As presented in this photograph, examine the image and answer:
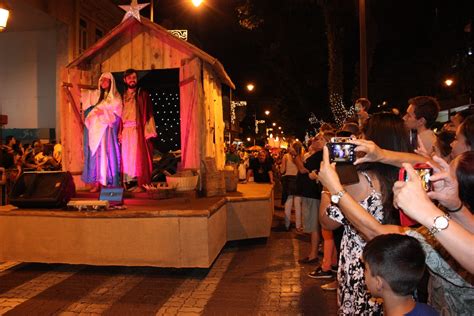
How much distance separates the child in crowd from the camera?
6.75 feet

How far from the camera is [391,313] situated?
2.11 m

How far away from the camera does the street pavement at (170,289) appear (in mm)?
5117

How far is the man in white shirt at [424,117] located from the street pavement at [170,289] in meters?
2.33

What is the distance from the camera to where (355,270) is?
314 centimetres

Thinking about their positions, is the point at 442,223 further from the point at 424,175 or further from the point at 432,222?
the point at 424,175

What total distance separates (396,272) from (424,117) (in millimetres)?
3209

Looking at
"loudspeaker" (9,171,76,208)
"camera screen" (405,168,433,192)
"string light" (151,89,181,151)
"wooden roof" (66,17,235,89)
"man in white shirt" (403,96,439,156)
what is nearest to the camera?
"camera screen" (405,168,433,192)

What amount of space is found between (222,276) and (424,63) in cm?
1745

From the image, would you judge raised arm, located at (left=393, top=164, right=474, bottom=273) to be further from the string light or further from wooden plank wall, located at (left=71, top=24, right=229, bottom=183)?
the string light

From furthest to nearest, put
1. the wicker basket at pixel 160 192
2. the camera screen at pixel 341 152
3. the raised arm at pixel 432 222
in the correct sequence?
1. the wicker basket at pixel 160 192
2. the camera screen at pixel 341 152
3. the raised arm at pixel 432 222

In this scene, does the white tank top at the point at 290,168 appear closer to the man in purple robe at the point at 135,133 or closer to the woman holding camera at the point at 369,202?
the man in purple robe at the point at 135,133

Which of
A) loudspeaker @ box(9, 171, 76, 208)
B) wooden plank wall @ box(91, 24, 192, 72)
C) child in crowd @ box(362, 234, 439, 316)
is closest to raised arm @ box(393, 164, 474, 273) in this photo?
child in crowd @ box(362, 234, 439, 316)

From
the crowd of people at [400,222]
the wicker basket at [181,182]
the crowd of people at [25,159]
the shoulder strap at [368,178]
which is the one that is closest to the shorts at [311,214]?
the wicker basket at [181,182]

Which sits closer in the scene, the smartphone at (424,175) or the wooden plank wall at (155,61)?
the smartphone at (424,175)
